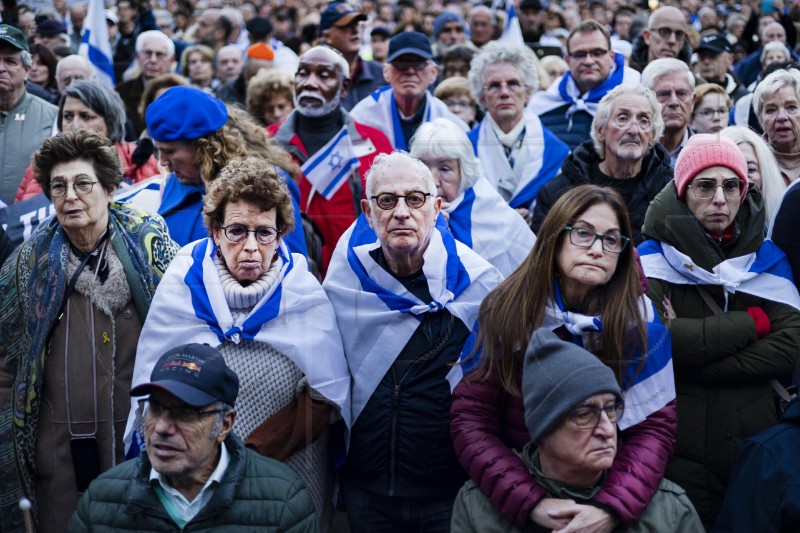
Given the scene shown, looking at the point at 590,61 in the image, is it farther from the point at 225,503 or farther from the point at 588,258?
the point at 225,503

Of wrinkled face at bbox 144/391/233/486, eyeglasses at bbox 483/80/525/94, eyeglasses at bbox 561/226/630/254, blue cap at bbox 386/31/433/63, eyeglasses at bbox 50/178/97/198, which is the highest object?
blue cap at bbox 386/31/433/63

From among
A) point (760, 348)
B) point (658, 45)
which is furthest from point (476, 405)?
point (658, 45)

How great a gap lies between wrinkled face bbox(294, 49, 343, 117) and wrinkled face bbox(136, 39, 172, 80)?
2.74 meters

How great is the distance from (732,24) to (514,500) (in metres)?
11.5

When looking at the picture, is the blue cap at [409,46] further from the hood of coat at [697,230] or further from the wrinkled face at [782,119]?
the hood of coat at [697,230]

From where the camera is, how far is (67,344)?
14.2ft

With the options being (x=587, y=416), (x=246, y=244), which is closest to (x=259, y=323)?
(x=246, y=244)

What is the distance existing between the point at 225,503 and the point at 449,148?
2.49 m

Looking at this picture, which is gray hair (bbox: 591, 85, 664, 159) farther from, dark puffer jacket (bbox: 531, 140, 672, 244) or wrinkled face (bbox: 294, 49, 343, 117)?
wrinkled face (bbox: 294, 49, 343, 117)

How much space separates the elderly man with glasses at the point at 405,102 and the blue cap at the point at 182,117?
1.92 metres

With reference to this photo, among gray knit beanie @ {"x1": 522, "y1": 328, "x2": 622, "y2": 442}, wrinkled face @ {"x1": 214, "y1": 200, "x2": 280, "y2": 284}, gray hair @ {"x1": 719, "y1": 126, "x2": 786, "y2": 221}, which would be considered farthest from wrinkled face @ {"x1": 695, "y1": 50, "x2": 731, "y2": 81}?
gray knit beanie @ {"x1": 522, "y1": 328, "x2": 622, "y2": 442}

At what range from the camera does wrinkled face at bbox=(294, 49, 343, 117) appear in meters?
6.26

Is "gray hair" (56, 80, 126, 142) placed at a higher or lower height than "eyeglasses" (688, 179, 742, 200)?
higher

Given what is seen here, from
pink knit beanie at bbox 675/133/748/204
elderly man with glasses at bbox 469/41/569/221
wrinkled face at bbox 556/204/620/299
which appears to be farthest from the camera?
elderly man with glasses at bbox 469/41/569/221
